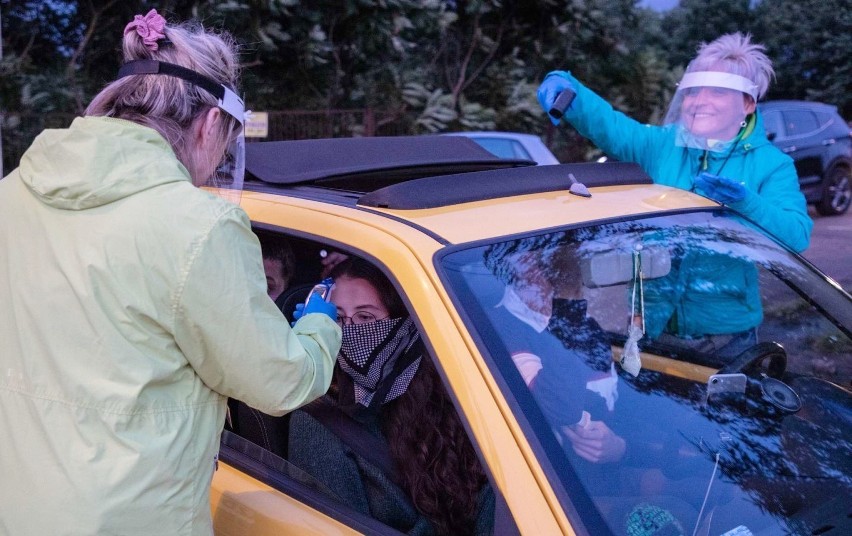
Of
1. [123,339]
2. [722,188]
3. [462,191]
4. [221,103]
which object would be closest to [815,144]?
[722,188]

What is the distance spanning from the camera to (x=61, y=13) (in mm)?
10961

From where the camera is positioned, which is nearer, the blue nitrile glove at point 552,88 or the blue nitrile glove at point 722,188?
the blue nitrile glove at point 722,188

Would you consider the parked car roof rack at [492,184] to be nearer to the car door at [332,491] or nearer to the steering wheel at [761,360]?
the car door at [332,491]

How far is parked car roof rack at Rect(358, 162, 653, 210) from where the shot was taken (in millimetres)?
1983

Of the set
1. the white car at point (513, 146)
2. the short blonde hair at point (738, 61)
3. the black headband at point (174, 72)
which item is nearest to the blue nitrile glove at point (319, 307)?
the black headband at point (174, 72)

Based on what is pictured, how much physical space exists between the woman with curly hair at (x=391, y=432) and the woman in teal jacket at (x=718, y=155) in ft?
2.60

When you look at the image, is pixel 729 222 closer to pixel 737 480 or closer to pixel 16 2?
pixel 737 480

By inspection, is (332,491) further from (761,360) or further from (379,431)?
(761,360)

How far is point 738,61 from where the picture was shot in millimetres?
2990

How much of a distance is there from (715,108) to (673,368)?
114 centimetres

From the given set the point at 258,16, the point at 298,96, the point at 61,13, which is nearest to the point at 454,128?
the point at 298,96

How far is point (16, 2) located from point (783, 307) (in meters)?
10.9

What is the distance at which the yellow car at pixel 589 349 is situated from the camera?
160cm

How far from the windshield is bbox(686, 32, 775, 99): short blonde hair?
0.76 m
